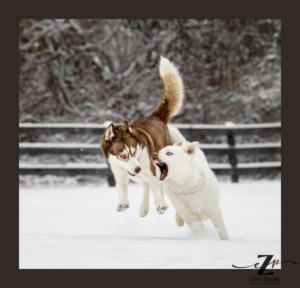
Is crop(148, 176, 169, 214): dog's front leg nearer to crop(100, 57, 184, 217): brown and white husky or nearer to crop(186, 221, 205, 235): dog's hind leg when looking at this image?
crop(100, 57, 184, 217): brown and white husky

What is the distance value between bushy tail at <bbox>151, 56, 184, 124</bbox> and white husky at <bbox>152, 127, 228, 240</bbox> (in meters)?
0.40

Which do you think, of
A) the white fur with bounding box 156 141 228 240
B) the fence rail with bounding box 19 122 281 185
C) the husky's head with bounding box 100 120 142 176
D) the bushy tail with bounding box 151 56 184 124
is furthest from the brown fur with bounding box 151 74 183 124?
the fence rail with bounding box 19 122 281 185

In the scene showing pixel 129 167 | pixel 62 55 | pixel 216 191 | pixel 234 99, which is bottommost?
pixel 216 191

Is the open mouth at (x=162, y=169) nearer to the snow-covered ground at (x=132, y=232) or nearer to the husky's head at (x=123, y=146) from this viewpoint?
the husky's head at (x=123, y=146)

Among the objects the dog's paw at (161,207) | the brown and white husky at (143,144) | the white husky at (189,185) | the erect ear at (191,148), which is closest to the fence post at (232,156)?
the white husky at (189,185)

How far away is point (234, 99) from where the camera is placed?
11273 mm

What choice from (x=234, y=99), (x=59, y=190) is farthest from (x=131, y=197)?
(x=234, y=99)

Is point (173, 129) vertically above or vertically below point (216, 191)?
above

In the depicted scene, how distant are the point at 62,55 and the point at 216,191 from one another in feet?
27.3

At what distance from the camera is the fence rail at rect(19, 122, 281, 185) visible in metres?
7.77

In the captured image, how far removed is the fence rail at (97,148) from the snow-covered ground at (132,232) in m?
0.34

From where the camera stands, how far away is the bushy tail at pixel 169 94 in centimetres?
385

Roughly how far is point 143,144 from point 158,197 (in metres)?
0.45

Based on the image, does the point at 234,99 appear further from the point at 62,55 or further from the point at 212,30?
the point at 62,55
